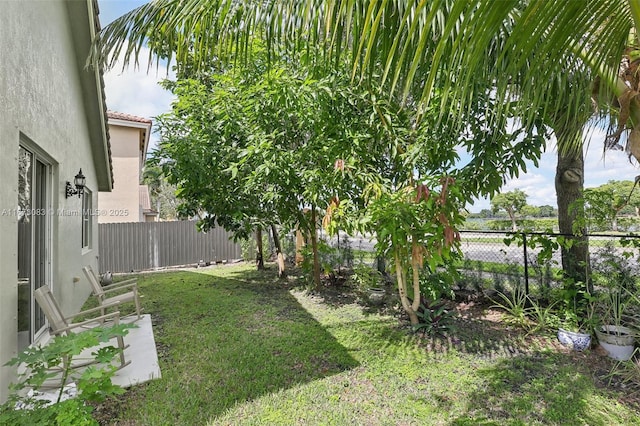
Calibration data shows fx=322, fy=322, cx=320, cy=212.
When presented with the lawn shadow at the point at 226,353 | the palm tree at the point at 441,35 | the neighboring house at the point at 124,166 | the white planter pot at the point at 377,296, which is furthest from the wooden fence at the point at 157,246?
the palm tree at the point at 441,35

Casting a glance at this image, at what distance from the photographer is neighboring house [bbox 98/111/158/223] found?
1578 cm

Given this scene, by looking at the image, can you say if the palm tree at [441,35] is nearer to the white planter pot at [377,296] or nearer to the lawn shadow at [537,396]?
the lawn shadow at [537,396]

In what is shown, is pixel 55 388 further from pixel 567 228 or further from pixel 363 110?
pixel 567 228

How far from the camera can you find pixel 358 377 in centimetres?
374

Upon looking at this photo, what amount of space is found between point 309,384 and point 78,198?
5.80 metres

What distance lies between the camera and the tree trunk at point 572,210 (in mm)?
5043

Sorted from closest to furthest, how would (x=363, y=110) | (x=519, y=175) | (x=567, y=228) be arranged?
(x=519, y=175), (x=363, y=110), (x=567, y=228)

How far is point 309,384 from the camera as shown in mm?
3602

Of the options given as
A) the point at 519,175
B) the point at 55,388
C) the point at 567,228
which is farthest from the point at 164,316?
the point at 567,228

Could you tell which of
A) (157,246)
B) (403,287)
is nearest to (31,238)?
(403,287)

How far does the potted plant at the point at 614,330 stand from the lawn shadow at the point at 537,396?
54cm

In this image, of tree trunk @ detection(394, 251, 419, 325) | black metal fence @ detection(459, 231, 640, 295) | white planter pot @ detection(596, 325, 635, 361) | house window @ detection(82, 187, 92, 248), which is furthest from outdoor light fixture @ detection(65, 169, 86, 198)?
white planter pot @ detection(596, 325, 635, 361)

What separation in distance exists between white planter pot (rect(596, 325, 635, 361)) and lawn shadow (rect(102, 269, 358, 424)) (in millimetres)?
3235

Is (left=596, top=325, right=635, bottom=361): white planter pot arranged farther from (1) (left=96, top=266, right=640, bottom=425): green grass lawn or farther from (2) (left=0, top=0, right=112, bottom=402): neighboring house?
(2) (left=0, top=0, right=112, bottom=402): neighboring house
